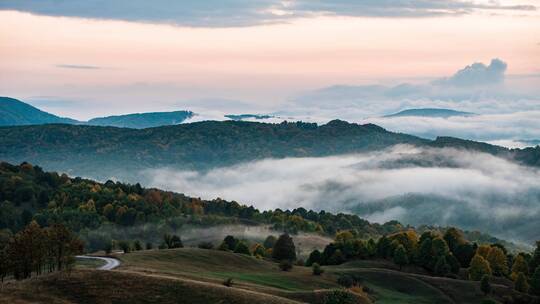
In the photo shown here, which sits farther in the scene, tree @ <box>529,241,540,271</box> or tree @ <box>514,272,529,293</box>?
tree @ <box>529,241,540,271</box>

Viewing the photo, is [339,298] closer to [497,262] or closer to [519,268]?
[519,268]

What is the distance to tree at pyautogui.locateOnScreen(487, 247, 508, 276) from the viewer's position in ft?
573

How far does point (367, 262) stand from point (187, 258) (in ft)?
189

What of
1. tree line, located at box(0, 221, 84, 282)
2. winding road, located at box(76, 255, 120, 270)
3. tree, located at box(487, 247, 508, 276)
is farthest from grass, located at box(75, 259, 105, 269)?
tree, located at box(487, 247, 508, 276)

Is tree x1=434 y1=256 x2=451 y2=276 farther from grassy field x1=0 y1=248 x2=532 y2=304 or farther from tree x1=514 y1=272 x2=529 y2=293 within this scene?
tree x1=514 y1=272 x2=529 y2=293

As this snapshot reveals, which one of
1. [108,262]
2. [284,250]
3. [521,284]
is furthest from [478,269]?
[108,262]

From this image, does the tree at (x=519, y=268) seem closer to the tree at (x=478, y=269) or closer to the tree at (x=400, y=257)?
the tree at (x=478, y=269)

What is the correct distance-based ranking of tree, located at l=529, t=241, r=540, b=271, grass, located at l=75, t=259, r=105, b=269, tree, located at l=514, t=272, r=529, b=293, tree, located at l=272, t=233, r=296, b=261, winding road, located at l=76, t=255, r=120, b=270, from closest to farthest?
winding road, located at l=76, t=255, r=120, b=270
grass, located at l=75, t=259, r=105, b=269
tree, located at l=514, t=272, r=529, b=293
tree, located at l=272, t=233, r=296, b=261
tree, located at l=529, t=241, r=540, b=271

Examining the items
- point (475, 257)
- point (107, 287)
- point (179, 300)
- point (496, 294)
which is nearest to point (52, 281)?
point (107, 287)

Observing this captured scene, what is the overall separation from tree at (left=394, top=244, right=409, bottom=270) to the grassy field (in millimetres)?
1781

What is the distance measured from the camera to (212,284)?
291ft

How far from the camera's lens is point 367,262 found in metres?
172

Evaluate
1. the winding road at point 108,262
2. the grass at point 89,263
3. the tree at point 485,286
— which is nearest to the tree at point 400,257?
the tree at point 485,286

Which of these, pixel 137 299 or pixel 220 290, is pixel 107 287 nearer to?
pixel 137 299
